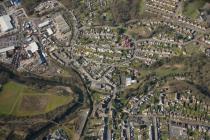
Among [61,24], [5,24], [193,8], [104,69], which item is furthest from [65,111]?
[193,8]

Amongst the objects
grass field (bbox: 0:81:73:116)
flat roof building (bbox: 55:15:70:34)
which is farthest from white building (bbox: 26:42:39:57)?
grass field (bbox: 0:81:73:116)

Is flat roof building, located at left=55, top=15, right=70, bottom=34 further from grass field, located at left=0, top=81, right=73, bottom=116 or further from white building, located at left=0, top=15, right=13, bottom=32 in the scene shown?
grass field, located at left=0, top=81, right=73, bottom=116

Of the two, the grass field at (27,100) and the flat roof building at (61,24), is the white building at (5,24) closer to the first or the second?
the flat roof building at (61,24)

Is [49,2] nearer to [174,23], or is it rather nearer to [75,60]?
[75,60]

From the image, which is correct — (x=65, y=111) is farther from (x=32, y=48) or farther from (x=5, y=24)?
(x=5, y=24)

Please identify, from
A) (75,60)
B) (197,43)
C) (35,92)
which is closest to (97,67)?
(75,60)

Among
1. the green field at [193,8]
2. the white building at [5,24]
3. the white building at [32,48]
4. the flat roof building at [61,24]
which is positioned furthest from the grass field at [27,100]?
the green field at [193,8]
